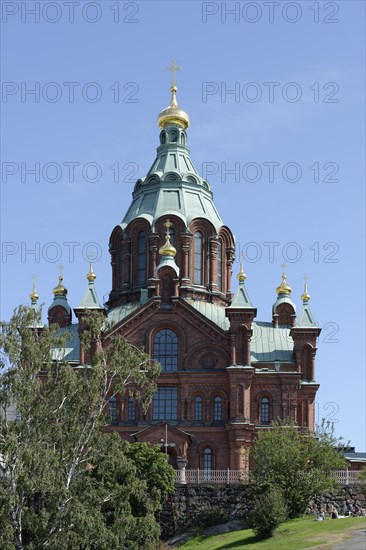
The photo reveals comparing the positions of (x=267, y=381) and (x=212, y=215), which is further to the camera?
(x=212, y=215)

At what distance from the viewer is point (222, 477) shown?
69.8m

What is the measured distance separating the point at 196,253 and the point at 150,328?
9.08 m

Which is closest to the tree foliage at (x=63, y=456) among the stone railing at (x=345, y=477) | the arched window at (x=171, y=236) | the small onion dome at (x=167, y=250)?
the stone railing at (x=345, y=477)

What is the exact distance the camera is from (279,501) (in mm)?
59188

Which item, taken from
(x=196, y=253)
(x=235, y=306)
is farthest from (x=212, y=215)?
(x=235, y=306)

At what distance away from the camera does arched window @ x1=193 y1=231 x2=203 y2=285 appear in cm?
8619

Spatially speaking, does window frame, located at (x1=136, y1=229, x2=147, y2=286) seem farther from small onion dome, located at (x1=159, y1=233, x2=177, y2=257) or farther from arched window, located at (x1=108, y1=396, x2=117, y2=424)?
arched window, located at (x1=108, y1=396, x2=117, y2=424)

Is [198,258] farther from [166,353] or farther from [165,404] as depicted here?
[165,404]

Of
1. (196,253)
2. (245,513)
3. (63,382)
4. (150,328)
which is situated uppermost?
(196,253)

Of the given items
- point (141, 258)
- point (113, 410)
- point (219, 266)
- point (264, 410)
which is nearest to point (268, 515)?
point (264, 410)

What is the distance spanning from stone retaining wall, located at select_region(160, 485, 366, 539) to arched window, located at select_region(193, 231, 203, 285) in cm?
2206

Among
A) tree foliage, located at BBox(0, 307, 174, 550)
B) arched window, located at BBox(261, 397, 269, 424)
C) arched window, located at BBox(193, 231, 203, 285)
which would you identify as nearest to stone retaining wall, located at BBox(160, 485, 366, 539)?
tree foliage, located at BBox(0, 307, 174, 550)

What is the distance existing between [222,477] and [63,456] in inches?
625

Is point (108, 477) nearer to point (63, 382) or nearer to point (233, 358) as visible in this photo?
point (63, 382)
